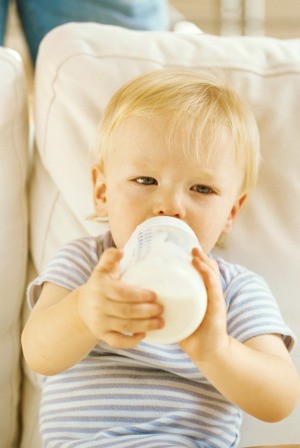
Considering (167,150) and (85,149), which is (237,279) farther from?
(85,149)

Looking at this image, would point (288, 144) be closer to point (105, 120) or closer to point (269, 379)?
point (105, 120)

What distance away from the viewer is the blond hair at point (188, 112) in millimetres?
1082

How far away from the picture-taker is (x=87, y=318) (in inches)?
34.5

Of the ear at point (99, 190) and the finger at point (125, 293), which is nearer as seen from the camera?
the finger at point (125, 293)

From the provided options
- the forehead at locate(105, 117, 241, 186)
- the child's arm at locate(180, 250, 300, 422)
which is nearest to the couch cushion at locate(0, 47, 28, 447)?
the forehead at locate(105, 117, 241, 186)

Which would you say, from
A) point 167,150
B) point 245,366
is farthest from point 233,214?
point 245,366

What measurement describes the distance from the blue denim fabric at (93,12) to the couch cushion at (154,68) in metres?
0.22

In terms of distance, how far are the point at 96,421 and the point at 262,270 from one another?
385mm

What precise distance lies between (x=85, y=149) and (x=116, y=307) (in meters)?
0.58

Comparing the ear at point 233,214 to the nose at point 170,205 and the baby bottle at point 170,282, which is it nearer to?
the nose at point 170,205

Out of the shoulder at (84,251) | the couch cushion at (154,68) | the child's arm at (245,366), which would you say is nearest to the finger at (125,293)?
the child's arm at (245,366)

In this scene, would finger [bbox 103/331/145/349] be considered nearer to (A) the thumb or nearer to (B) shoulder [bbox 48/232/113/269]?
(A) the thumb

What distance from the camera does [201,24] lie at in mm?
3143

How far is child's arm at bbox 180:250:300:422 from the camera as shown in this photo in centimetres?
88
